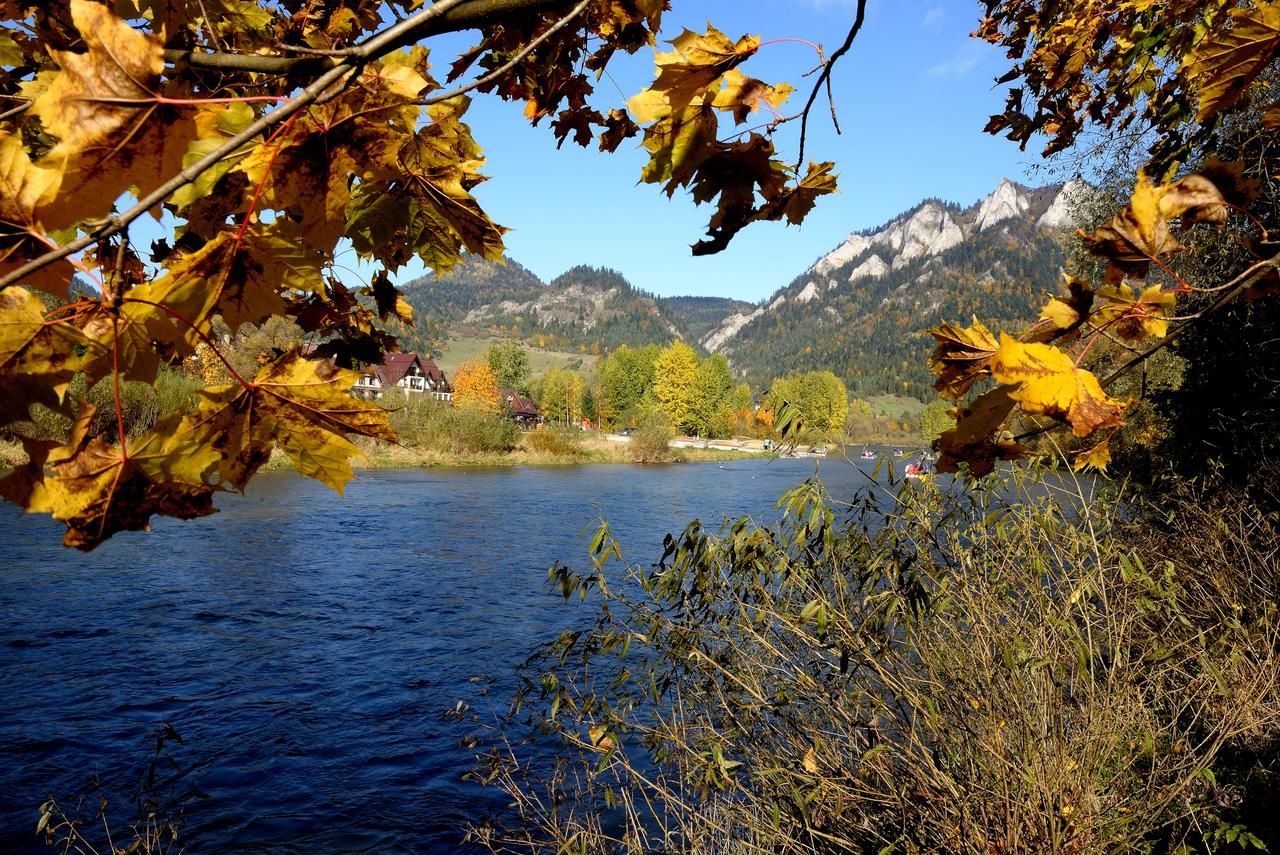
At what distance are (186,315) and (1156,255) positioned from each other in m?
1.27

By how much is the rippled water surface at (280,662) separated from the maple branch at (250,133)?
6.16 metres

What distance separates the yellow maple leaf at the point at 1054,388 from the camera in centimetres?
84

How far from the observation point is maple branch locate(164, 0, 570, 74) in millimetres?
534

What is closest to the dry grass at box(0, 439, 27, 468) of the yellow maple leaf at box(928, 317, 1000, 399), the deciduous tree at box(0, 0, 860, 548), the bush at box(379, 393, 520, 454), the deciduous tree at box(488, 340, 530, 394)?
the bush at box(379, 393, 520, 454)

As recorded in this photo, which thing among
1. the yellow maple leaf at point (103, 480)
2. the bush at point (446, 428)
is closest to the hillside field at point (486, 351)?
the bush at point (446, 428)

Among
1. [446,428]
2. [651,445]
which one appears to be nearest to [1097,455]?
[446,428]

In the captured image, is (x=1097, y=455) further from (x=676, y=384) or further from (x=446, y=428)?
(x=676, y=384)

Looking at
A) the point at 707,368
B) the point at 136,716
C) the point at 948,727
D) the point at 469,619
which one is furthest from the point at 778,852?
the point at 707,368

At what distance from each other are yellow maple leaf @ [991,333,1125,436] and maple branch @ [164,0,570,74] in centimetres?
63

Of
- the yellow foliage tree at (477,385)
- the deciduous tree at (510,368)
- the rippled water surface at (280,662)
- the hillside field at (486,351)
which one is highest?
the hillside field at (486,351)

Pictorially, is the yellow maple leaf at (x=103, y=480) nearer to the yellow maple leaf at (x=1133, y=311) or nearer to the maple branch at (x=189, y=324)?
the maple branch at (x=189, y=324)

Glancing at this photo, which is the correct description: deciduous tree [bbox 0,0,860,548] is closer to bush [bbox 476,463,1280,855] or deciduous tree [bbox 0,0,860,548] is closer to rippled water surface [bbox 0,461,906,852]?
bush [bbox 476,463,1280,855]

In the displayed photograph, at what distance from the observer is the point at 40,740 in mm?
6672

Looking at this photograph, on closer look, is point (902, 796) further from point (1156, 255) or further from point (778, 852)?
point (1156, 255)
